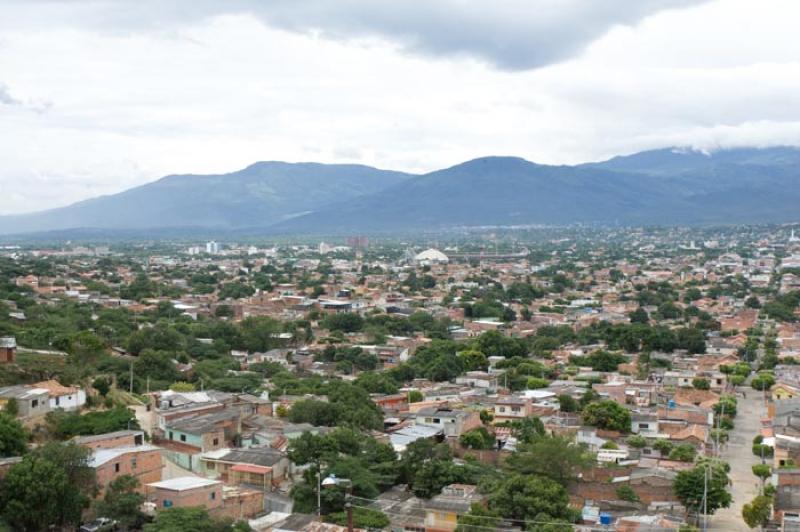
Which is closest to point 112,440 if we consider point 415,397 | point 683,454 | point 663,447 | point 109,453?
point 109,453

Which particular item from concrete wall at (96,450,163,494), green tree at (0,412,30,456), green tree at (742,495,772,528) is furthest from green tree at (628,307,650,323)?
green tree at (0,412,30,456)

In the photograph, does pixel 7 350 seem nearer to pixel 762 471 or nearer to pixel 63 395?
pixel 63 395

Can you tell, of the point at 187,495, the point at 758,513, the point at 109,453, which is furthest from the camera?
the point at 109,453

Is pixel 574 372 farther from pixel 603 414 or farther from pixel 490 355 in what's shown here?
pixel 603 414

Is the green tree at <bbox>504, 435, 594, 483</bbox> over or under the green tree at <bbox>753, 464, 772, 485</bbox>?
over

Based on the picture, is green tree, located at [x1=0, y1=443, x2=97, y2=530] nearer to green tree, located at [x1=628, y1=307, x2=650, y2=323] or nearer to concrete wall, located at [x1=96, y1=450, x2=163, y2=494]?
concrete wall, located at [x1=96, y1=450, x2=163, y2=494]

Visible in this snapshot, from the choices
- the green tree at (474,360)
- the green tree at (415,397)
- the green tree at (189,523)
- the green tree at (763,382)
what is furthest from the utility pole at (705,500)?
the green tree at (474,360)
